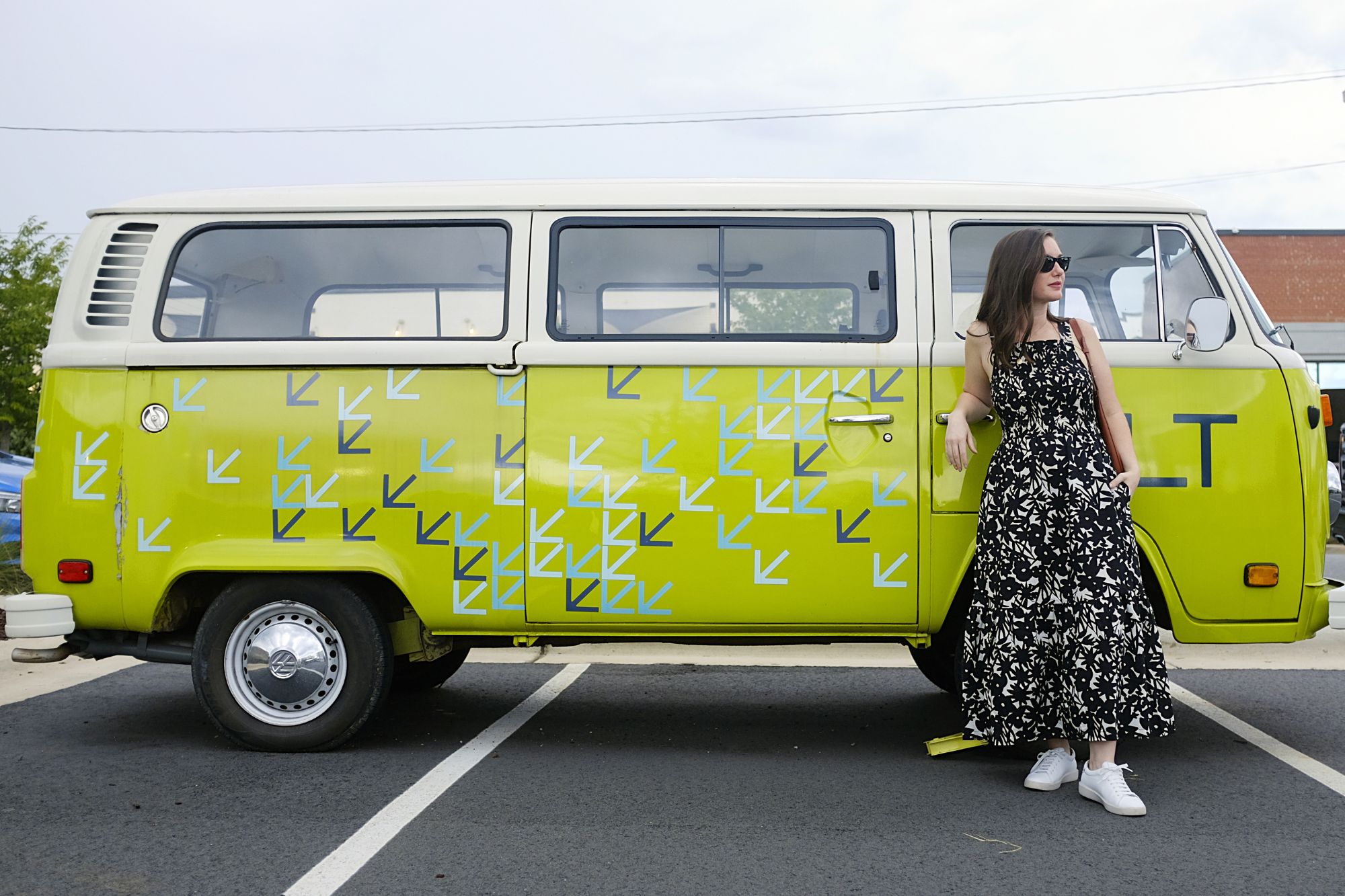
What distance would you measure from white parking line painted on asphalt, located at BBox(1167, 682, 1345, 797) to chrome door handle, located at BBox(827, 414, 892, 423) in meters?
2.12

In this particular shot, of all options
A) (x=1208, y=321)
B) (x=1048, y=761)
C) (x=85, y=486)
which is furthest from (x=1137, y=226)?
(x=85, y=486)

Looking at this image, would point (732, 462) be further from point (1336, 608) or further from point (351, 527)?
point (1336, 608)

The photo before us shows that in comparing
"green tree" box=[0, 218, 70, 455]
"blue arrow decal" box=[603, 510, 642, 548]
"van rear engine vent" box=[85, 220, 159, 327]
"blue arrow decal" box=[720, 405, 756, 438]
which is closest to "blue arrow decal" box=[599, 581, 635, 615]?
"blue arrow decal" box=[603, 510, 642, 548]

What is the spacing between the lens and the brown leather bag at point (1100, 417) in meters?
4.16

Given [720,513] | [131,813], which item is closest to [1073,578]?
[720,513]

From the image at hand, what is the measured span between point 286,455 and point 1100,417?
3153 millimetres

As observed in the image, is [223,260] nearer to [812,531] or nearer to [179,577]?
[179,577]

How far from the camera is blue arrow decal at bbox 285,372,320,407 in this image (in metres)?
4.63

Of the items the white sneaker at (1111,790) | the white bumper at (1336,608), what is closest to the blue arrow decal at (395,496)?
the white sneaker at (1111,790)

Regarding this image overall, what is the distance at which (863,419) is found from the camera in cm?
450

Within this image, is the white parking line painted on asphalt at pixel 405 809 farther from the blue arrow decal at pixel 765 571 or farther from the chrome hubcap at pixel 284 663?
the blue arrow decal at pixel 765 571

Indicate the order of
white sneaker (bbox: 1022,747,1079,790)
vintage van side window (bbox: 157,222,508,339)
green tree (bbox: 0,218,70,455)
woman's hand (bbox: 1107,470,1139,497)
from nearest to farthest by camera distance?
woman's hand (bbox: 1107,470,1139,497), white sneaker (bbox: 1022,747,1079,790), vintage van side window (bbox: 157,222,508,339), green tree (bbox: 0,218,70,455)

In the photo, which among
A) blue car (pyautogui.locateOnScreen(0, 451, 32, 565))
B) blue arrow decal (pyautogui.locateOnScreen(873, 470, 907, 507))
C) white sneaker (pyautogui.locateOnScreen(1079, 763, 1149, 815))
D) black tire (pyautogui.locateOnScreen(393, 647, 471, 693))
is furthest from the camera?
blue car (pyautogui.locateOnScreen(0, 451, 32, 565))

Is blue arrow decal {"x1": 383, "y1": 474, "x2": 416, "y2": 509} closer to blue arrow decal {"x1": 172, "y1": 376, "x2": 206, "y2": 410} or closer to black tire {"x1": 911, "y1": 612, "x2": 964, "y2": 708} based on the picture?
blue arrow decal {"x1": 172, "y1": 376, "x2": 206, "y2": 410}
